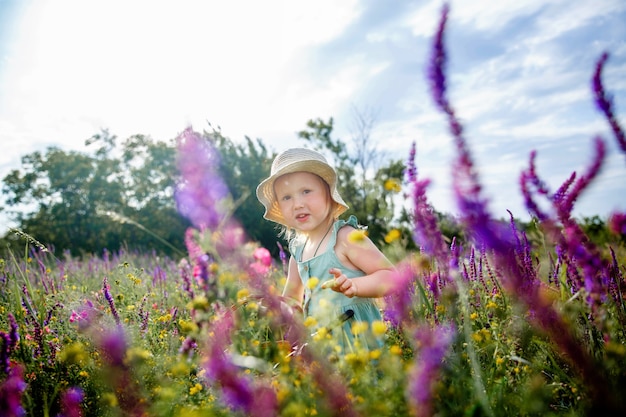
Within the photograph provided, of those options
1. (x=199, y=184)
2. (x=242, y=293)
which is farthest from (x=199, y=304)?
(x=199, y=184)

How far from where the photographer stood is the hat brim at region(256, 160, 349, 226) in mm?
2967

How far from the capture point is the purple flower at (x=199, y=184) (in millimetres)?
1237

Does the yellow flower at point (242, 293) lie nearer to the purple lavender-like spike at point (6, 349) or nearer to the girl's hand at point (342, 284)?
the girl's hand at point (342, 284)

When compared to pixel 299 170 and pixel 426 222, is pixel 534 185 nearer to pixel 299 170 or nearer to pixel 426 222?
pixel 426 222

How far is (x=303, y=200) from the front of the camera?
9.70 feet

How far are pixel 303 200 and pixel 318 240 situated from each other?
0.33 metres

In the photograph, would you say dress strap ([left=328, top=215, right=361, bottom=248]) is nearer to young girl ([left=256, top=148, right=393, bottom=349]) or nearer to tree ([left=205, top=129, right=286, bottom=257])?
young girl ([left=256, top=148, right=393, bottom=349])

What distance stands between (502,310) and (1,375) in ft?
7.89

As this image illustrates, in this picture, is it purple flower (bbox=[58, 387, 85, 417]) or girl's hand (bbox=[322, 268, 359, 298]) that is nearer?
purple flower (bbox=[58, 387, 85, 417])

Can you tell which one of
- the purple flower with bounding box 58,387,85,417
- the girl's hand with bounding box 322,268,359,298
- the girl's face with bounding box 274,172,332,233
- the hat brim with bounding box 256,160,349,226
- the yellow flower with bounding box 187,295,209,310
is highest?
the hat brim with bounding box 256,160,349,226

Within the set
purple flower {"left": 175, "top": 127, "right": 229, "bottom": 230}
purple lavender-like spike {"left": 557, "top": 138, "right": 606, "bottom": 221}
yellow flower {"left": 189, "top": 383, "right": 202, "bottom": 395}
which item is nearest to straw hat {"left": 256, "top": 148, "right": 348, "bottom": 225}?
yellow flower {"left": 189, "top": 383, "right": 202, "bottom": 395}

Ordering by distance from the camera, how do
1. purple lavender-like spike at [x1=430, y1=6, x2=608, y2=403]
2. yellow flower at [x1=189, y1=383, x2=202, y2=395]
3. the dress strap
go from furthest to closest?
the dress strap, yellow flower at [x1=189, y1=383, x2=202, y2=395], purple lavender-like spike at [x1=430, y1=6, x2=608, y2=403]

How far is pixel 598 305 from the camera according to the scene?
1.49 m

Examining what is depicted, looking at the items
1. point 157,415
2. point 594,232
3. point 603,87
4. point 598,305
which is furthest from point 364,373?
point 594,232
